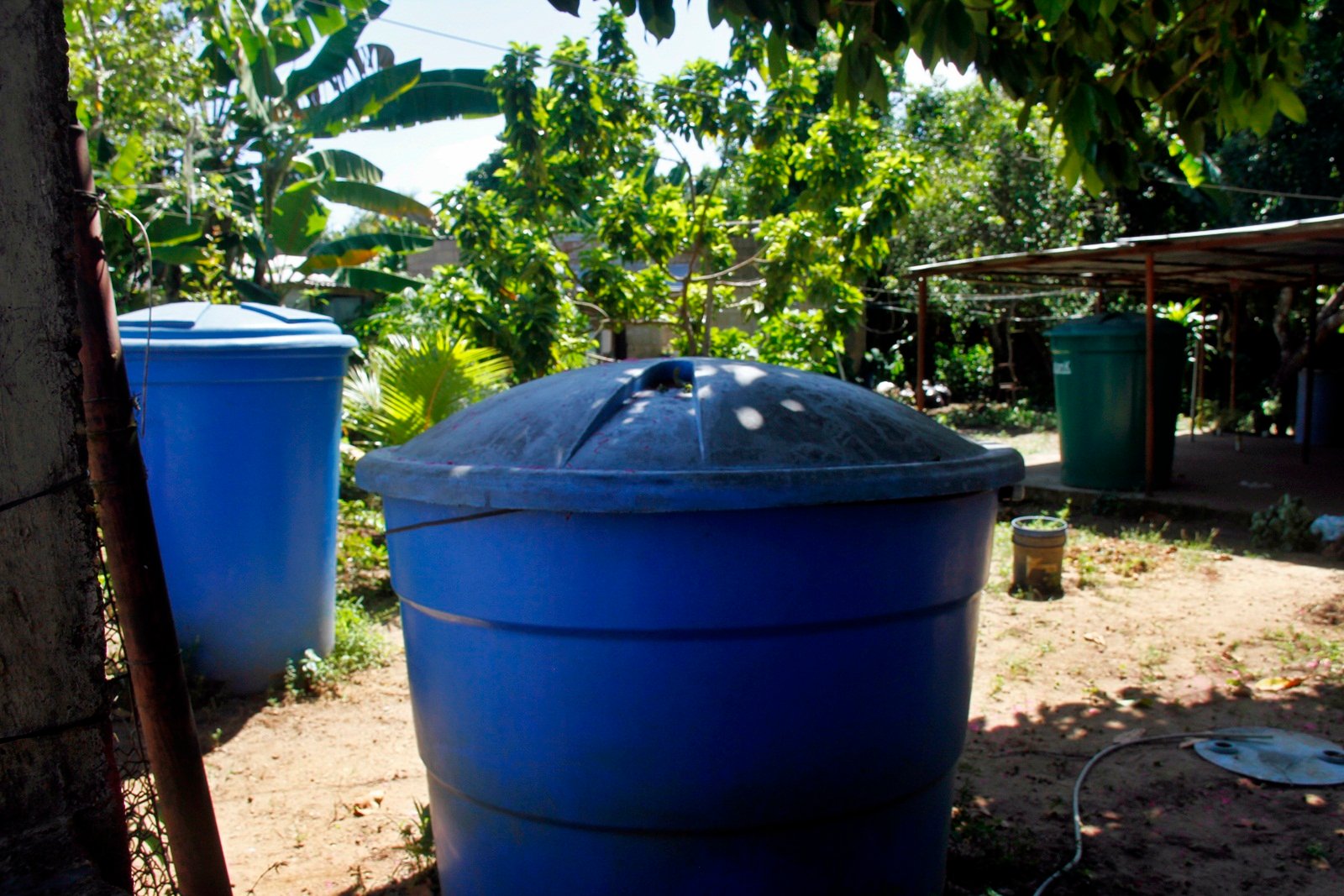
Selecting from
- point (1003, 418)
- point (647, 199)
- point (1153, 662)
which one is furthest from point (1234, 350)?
point (1153, 662)

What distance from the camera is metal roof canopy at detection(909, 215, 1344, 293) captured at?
25.1ft

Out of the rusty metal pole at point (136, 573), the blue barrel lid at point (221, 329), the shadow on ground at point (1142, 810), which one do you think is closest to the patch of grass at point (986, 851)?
the shadow on ground at point (1142, 810)

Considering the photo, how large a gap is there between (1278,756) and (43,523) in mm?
3892

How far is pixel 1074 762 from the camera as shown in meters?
3.68

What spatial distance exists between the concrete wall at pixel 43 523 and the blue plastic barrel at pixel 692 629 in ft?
2.11

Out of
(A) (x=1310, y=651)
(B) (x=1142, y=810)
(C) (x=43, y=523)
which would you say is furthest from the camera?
(A) (x=1310, y=651)

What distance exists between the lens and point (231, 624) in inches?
166

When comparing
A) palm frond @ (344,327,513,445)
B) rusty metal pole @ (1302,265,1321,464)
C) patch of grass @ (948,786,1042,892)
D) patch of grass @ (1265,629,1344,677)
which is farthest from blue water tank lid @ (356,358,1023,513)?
rusty metal pole @ (1302,265,1321,464)

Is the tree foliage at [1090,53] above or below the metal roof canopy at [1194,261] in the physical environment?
above

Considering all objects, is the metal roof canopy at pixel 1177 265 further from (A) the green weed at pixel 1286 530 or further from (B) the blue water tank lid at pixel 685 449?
(B) the blue water tank lid at pixel 685 449

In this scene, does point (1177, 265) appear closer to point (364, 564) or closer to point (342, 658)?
point (364, 564)

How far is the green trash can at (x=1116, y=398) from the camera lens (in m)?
8.87

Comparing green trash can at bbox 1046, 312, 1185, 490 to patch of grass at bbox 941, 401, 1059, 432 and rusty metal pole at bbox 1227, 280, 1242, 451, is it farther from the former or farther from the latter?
patch of grass at bbox 941, 401, 1059, 432

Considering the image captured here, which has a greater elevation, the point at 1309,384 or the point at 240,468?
the point at 240,468
